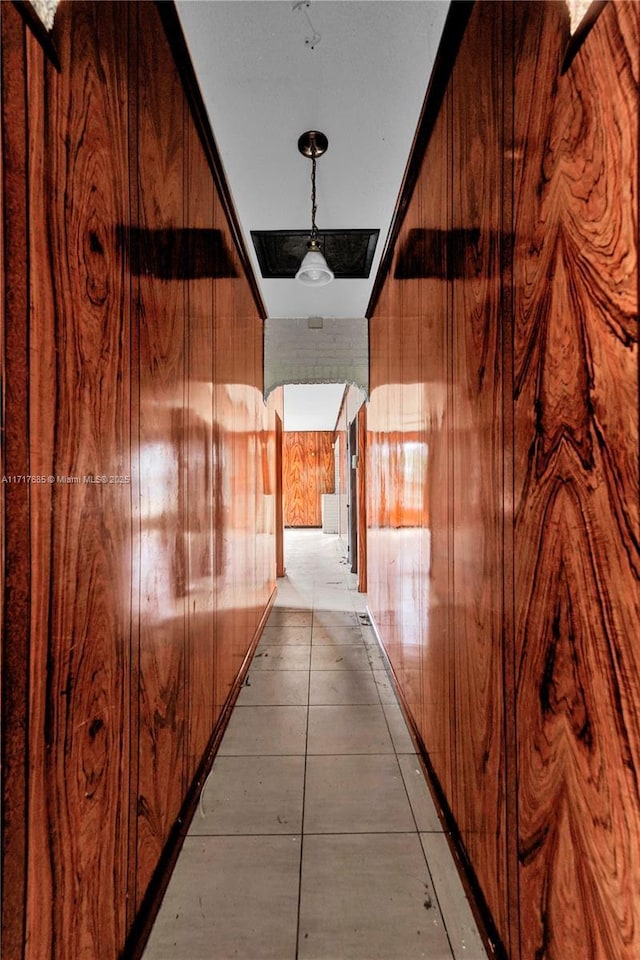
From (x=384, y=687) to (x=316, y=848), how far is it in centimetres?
135

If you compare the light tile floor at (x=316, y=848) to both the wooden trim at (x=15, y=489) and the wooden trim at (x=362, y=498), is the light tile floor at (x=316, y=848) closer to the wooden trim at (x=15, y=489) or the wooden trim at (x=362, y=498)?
the wooden trim at (x=15, y=489)

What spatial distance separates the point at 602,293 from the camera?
76 centimetres

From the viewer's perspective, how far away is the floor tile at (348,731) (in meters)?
2.22

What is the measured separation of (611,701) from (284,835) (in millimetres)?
1500

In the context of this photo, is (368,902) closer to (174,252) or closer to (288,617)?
(174,252)

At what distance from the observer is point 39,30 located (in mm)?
836

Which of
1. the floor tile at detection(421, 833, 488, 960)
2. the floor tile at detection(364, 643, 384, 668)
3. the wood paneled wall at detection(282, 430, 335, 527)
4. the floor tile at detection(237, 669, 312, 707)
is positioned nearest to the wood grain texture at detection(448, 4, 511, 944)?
the floor tile at detection(421, 833, 488, 960)

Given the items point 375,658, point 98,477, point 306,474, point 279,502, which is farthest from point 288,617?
point 306,474

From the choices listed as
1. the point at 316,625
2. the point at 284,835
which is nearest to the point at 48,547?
the point at 284,835

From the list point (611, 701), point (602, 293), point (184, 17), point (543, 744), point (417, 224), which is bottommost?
point (543, 744)

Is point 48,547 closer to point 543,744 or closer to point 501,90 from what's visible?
point 543,744

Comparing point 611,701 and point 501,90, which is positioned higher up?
point 501,90

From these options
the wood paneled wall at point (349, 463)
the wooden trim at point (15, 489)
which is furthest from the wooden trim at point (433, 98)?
the wood paneled wall at point (349, 463)

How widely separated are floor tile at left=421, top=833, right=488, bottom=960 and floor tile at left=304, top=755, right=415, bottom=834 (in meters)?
0.13
